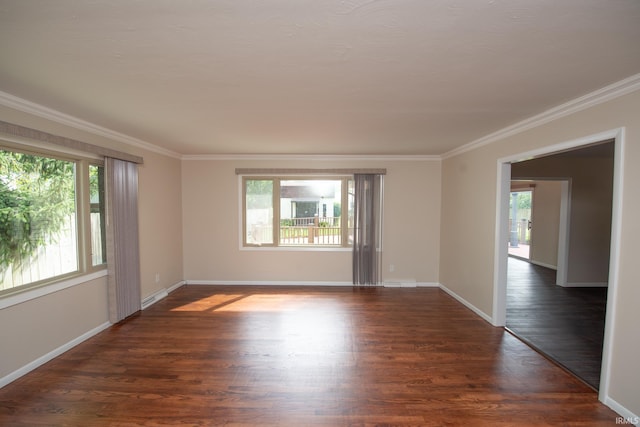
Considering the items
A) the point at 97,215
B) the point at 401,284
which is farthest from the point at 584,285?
the point at 97,215

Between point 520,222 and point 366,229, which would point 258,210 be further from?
point 520,222

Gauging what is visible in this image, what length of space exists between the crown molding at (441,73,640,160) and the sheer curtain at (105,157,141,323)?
4.65 m

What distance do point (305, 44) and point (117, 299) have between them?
12.2 ft

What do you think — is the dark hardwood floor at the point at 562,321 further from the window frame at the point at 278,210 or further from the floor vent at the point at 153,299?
the floor vent at the point at 153,299

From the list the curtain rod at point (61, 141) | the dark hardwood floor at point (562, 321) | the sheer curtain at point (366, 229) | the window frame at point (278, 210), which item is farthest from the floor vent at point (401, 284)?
the curtain rod at point (61, 141)

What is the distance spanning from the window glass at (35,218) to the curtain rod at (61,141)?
0.22 meters

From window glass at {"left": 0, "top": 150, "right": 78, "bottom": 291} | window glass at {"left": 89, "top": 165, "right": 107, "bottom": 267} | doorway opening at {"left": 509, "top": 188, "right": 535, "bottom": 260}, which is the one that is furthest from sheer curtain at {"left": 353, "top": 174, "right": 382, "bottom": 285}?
doorway opening at {"left": 509, "top": 188, "right": 535, "bottom": 260}

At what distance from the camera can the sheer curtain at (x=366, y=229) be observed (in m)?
5.23

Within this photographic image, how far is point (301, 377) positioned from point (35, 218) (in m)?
2.90

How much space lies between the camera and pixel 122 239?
365 centimetres

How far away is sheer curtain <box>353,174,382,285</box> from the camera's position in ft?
17.2

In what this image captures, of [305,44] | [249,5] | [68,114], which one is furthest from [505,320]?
[68,114]

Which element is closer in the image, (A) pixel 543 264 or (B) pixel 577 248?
(B) pixel 577 248

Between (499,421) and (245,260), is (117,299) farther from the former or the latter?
(499,421)
